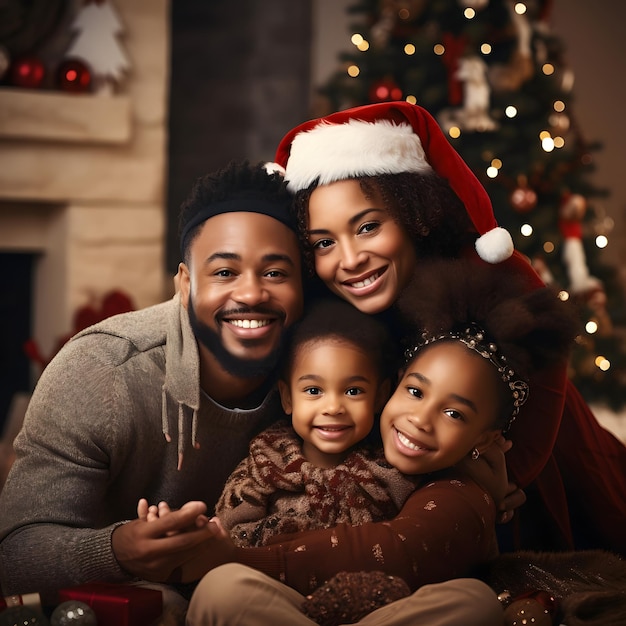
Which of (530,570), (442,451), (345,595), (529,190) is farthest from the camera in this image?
(529,190)

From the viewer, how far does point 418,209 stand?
1.54 meters

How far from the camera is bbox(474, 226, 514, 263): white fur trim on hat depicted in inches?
60.6

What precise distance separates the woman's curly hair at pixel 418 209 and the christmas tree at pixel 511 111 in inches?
77.3

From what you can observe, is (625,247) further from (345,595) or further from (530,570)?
(345,595)

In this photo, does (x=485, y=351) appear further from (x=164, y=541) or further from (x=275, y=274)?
(x=164, y=541)

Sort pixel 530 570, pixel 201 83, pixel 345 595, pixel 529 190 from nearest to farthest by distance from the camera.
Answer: pixel 345 595
pixel 530 570
pixel 529 190
pixel 201 83

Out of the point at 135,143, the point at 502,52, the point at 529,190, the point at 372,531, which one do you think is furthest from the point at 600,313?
the point at 372,531

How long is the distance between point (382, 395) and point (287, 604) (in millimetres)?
379

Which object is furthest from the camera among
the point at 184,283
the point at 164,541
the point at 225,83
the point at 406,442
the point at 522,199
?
the point at 225,83

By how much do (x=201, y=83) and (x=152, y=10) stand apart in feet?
2.64

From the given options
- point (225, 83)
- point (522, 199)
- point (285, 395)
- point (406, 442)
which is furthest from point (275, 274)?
point (225, 83)

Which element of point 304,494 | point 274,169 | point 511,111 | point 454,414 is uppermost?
point 511,111

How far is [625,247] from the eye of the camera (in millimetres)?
4711

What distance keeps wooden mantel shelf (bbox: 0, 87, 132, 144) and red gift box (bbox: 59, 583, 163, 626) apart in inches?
95.2
